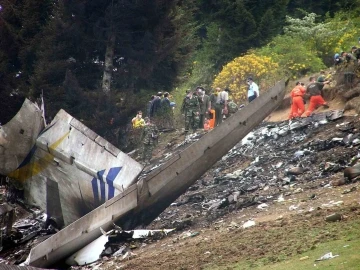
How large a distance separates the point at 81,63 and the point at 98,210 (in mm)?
14481

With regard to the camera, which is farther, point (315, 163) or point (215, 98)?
point (215, 98)

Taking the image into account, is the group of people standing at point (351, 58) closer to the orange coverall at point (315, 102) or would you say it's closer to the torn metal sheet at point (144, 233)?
the orange coverall at point (315, 102)

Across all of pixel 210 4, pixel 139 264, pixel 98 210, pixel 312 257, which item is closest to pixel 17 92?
pixel 210 4

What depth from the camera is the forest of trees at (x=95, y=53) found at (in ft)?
→ 90.2

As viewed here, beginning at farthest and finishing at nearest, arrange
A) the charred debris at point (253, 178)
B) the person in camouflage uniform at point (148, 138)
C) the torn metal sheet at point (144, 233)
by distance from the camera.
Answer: the person in camouflage uniform at point (148, 138), the charred debris at point (253, 178), the torn metal sheet at point (144, 233)

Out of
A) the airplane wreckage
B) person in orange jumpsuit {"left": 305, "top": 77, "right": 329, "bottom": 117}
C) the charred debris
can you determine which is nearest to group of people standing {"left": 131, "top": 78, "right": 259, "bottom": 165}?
person in orange jumpsuit {"left": 305, "top": 77, "right": 329, "bottom": 117}

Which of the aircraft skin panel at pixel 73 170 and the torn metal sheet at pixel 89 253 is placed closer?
the torn metal sheet at pixel 89 253

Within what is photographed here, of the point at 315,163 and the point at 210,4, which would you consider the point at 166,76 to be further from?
the point at 315,163

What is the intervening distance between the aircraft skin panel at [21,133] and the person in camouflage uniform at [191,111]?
972 centimetres

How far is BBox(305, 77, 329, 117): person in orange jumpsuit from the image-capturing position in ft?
82.9

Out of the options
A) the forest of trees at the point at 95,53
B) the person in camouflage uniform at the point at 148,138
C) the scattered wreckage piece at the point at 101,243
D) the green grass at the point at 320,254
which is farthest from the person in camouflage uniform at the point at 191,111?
the green grass at the point at 320,254

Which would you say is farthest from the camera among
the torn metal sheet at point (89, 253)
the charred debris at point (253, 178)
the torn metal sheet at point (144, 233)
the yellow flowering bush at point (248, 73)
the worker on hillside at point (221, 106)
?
the yellow flowering bush at point (248, 73)

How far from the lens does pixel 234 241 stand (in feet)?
41.7

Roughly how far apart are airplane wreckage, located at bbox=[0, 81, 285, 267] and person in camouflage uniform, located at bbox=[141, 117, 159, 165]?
19.9ft
